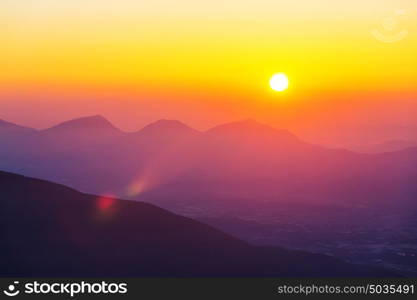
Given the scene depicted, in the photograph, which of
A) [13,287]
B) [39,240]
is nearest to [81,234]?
[39,240]

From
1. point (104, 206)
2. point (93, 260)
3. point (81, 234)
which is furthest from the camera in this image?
point (104, 206)

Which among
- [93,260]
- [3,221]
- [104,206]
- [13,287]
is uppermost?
[104,206]

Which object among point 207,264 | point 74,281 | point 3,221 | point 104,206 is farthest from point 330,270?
point 74,281

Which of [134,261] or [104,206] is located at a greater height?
[104,206]

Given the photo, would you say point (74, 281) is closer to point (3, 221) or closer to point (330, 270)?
point (3, 221)

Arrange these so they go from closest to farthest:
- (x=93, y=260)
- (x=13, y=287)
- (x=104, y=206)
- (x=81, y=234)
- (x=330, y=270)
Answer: (x=13, y=287)
(x=93, y=260)
(x=81, y=234)
(x=104, y=206)
(x=330, y=270)

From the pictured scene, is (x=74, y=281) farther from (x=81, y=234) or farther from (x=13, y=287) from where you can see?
(x=81, y=234)

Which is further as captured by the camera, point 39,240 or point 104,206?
point 104,206
